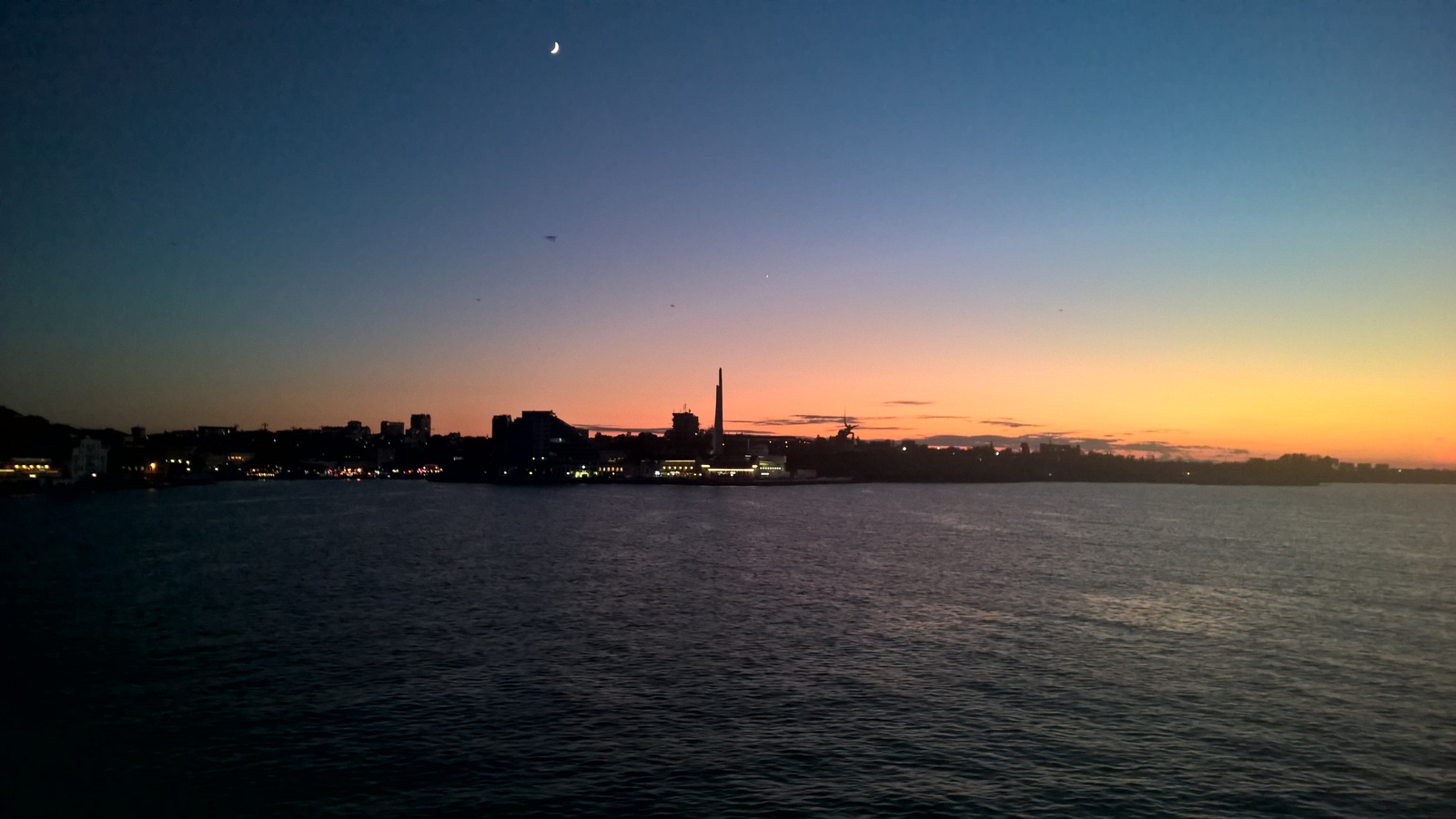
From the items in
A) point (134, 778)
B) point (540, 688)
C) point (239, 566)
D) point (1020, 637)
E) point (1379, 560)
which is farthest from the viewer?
point (1379, 560)

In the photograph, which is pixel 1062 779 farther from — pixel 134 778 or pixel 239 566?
pixel 239 566

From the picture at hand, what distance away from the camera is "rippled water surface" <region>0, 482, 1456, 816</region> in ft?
61.7

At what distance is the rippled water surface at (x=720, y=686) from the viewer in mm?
18797

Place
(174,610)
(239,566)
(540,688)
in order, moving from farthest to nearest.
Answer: (239,566)
(174,610)
(540,688)

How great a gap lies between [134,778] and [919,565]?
46949 millimetres

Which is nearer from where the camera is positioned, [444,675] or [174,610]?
[444,675]

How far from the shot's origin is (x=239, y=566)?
2164 inches

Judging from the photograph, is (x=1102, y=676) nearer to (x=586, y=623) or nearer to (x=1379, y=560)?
(x=586, y=623)

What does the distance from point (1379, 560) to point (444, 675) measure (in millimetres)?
72271

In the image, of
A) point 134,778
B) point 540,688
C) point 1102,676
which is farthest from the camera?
point 1102,676

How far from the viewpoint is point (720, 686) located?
2659cm

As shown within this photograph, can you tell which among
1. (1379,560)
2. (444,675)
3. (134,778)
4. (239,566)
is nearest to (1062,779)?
(444,675)

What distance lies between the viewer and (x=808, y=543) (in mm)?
73812

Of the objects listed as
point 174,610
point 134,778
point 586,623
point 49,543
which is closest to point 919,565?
point 586,623
